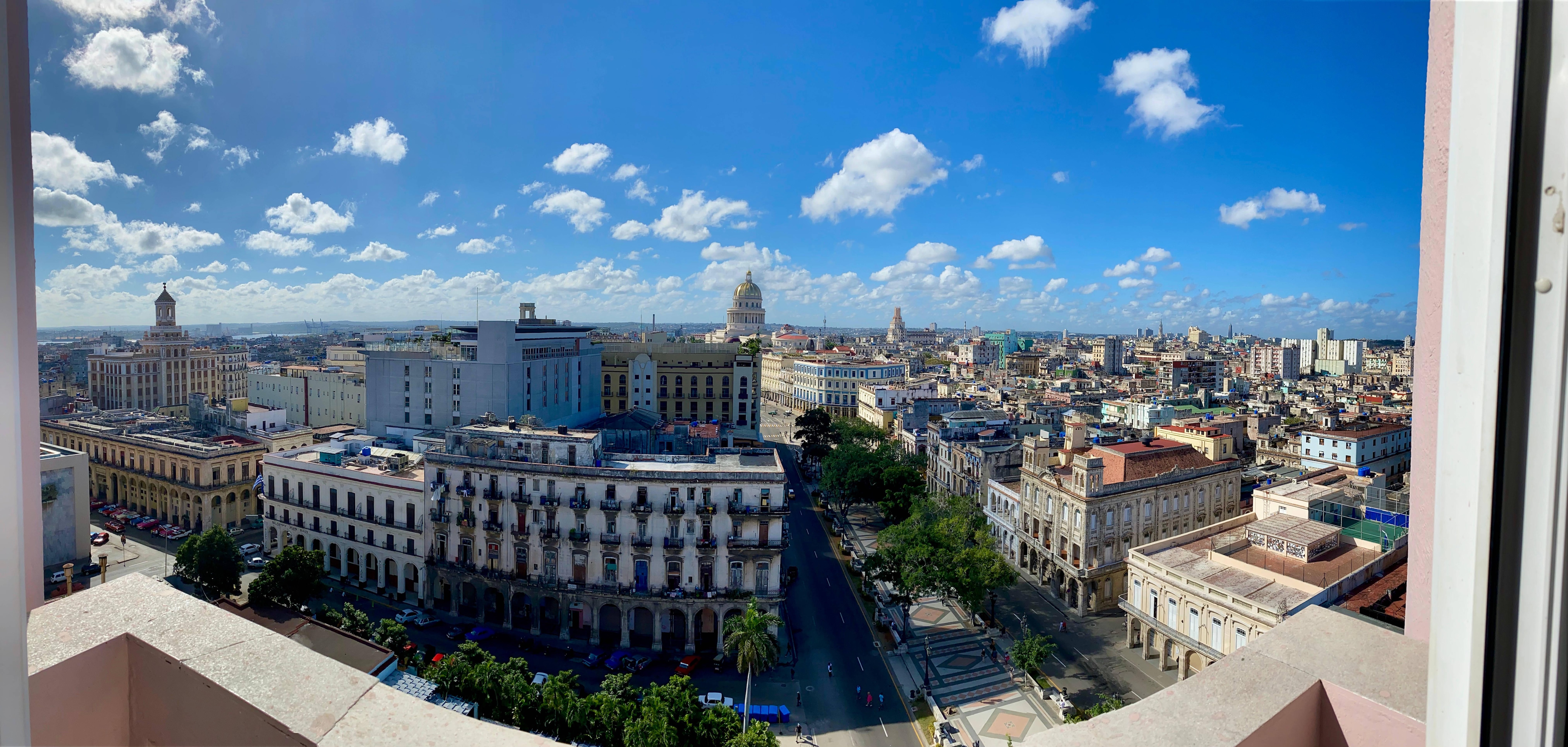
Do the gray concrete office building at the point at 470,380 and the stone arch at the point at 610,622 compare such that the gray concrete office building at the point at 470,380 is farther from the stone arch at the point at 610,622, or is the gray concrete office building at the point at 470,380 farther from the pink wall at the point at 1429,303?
the pink wall at the point at 1429,303

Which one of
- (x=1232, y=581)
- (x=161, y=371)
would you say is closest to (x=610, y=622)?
(x=1232, y=581)

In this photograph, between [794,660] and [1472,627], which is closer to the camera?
[1472,627]

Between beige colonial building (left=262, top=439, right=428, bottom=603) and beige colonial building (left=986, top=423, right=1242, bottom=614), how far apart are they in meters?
15.8

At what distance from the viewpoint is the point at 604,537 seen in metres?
15.8

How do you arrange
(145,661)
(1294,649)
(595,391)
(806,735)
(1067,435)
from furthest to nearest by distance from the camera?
1. (595,391)
2. (1067,435)
3. (806,735)
4. (1294,649)
5. (145,661)

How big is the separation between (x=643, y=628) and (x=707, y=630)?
1544 mm

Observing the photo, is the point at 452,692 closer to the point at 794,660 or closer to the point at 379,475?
the point at 794,660

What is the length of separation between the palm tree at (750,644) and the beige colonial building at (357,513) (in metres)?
8.59

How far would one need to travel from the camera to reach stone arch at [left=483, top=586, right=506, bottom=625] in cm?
1655

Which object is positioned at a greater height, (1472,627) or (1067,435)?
(1472,627)

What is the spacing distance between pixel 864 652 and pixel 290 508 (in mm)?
15150

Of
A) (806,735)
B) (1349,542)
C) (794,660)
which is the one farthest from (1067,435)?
(806,735)

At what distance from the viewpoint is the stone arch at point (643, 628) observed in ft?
52.0

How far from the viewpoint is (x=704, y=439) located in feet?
73.3
